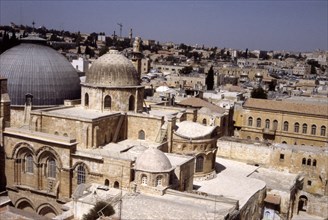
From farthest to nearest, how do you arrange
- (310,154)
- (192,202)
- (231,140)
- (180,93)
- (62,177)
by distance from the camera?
1. (180,93)
2. (231,140)
3. (310,154)
4. (62,177)
5. (192,202)

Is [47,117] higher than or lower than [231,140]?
higher

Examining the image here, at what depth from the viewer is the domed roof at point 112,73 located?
23.3m

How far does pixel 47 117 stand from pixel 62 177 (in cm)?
374

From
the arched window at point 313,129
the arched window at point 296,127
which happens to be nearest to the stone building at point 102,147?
the arched window at point 296,127

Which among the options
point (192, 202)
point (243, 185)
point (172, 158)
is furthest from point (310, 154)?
point (192, 202)

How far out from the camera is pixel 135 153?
2062 cm

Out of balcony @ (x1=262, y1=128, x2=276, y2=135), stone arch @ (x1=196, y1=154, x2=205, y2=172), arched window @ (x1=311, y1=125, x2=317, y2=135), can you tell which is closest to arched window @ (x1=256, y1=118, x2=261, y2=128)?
Result: balcony @ (x1=262, y1=128, x2=276, y2=135)

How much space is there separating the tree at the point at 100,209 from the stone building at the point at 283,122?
24044 mm

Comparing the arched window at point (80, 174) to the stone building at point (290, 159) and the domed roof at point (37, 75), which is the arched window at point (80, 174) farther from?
the stone building at point (290, 159)

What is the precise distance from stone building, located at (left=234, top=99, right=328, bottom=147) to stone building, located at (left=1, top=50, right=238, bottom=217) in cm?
1443

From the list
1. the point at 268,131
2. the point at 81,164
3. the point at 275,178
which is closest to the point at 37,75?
the point at 81,164

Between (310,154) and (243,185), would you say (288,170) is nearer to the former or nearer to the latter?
(310,154)

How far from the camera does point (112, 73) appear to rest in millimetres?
23359

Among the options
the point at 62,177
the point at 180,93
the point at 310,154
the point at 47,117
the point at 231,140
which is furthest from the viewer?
the point at 180,93
